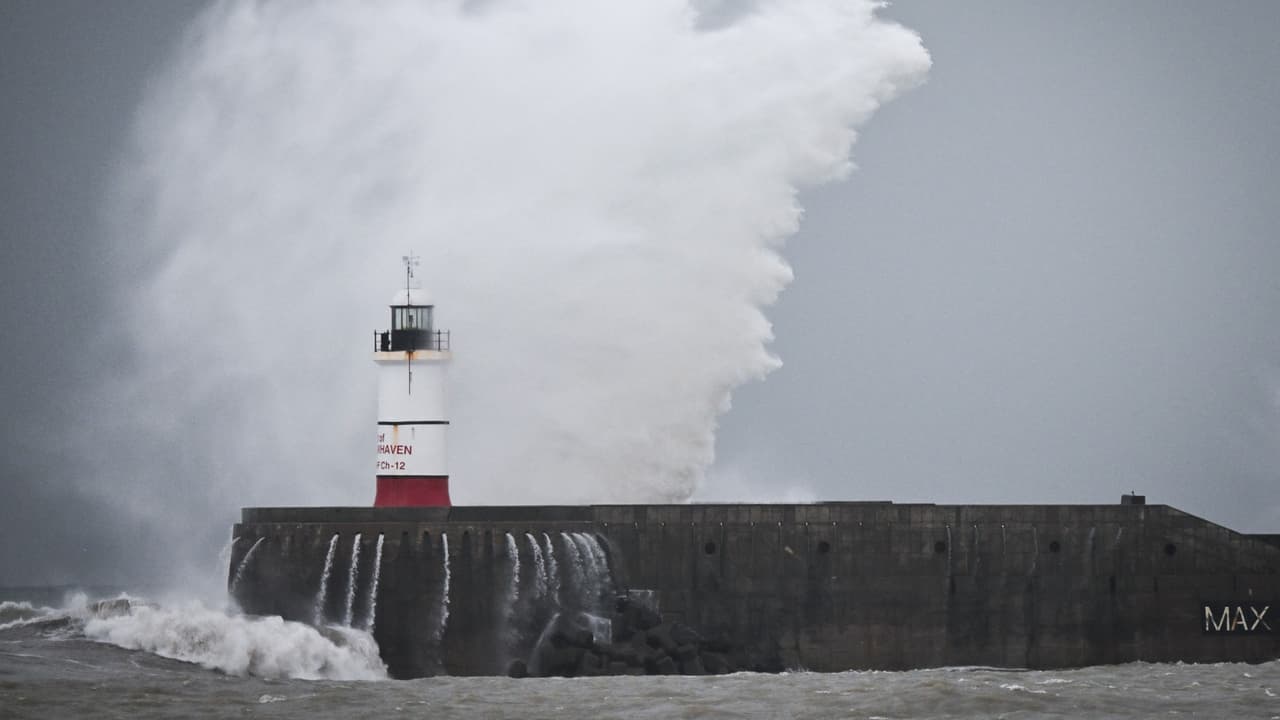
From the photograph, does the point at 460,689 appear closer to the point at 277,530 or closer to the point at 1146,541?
the point at 277,530

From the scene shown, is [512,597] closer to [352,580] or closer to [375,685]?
[352,580]

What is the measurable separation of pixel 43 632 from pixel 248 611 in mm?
3442

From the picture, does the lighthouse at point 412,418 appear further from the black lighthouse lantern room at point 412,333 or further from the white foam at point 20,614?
the white foam at point 20,614

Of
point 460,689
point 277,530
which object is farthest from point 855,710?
point 277,530

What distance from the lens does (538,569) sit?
1453 inches

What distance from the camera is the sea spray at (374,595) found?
120 ft

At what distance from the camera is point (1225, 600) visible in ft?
125

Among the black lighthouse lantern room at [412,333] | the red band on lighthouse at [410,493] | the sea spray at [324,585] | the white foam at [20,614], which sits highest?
the black lighthouse lantern room at [412,333]

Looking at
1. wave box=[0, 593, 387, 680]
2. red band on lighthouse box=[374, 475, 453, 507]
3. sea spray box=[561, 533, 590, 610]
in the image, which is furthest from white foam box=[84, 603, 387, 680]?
sea spray box=[561, 533, 590, 610]

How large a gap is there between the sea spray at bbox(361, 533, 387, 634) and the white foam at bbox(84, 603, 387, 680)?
25cm

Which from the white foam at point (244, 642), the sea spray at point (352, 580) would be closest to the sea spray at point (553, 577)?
the white foam at point (244, 642)

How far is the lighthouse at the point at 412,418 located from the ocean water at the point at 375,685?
3.61 metres

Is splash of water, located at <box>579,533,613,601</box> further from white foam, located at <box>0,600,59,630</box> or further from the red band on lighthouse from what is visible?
white foam, located at <box>0,600,59,630</box>

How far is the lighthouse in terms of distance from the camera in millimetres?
38906
